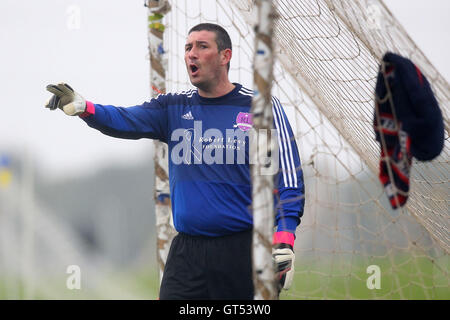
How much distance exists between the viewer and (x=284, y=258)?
2781mm

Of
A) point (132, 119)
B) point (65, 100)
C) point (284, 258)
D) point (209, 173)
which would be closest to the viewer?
point (284, 258)

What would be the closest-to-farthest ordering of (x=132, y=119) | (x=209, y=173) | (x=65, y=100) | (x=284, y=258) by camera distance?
1. (x=284, y=258)
2. (x=65, y=100)
3. (x=209, y=173)
4. (x=132, y=119)

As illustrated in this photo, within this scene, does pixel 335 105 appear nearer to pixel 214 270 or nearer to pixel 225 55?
pixel 225 55

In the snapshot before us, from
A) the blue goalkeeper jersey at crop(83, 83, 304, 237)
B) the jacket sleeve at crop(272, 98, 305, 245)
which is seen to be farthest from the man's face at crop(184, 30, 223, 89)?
the jacket sleeve at crop(272, 98, 305, 245)

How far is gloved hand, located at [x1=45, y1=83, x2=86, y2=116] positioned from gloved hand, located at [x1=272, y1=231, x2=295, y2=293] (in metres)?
1.05

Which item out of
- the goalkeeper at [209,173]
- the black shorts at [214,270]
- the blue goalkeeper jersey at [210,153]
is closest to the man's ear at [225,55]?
the goalkeeper at [209,173]

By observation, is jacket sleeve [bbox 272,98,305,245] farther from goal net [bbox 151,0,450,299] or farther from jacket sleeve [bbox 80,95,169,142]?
jacket sleeve [bbox 80,95,169,142]

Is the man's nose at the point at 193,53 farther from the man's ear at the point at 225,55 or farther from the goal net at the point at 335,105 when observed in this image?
the goal net at the point at 335,105

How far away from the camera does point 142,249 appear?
2367cm

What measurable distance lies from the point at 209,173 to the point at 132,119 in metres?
0.46

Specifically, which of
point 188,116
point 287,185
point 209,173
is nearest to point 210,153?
point 209,173

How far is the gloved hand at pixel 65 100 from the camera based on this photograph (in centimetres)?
292

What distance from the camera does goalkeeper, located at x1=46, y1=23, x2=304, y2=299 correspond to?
2.96 meters

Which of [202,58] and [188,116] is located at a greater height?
[202,58]
